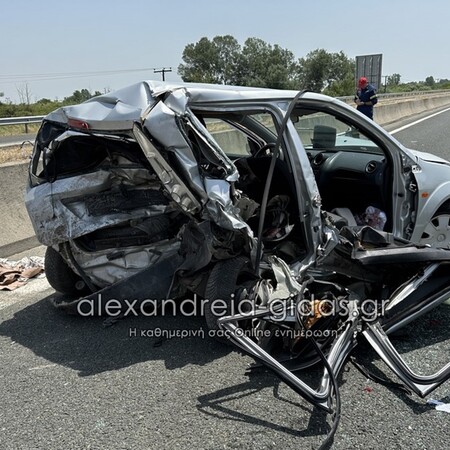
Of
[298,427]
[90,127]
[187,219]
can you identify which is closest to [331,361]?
[298,427]

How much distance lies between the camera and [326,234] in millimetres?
3396

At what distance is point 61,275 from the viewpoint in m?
3.94

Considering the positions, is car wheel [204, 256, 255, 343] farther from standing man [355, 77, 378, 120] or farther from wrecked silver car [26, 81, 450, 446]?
standing man [355, 77, 378, 120]

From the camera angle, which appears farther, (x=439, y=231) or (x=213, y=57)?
(x=213, y=57)

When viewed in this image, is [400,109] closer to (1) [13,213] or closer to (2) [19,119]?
(2) [19,119]

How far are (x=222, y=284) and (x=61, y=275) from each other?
1541mm

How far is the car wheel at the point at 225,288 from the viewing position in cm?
309

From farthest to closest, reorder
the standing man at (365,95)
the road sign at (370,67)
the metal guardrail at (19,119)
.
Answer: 1. the road sign at (370,67)
2. the metal guardrail at (19,119)
3. the standing man at (365,95)

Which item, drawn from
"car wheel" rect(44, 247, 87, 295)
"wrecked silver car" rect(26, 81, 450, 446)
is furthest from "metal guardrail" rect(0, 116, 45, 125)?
"wrecked silver car" rect(26, 81, 450, 446)

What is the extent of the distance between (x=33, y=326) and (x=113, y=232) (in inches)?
38.1

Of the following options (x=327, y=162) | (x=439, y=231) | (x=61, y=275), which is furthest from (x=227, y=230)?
(x=439, y=231)

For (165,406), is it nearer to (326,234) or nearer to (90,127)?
(326,234)

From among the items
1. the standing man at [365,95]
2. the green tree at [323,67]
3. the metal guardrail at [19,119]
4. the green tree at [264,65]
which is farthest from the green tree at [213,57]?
the standing man at [365,95]

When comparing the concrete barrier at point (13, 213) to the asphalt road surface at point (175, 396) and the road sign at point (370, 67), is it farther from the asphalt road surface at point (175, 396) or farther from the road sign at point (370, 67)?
the road sign at point (370, 67)
